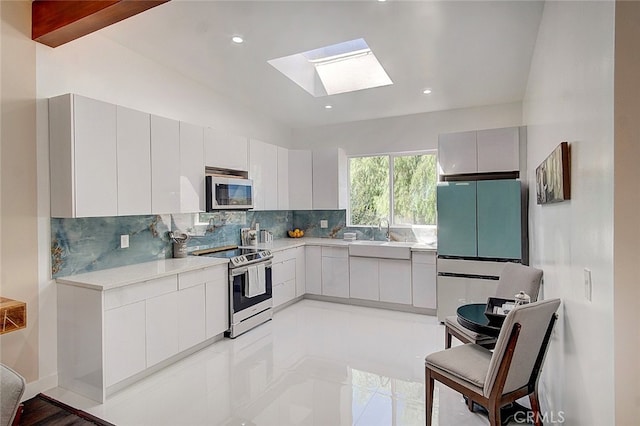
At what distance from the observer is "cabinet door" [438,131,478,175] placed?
167 inches

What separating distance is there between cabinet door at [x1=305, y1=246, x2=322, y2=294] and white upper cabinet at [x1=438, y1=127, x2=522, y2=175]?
215cm

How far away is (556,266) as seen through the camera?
2.18 m

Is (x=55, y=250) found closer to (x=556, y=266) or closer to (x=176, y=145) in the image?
(x=176, y=145)

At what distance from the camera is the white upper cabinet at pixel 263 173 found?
4684 mm

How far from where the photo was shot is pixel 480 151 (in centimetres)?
421

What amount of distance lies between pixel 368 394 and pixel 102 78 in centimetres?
357

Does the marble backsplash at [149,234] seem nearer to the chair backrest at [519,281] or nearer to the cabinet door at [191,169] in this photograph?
the cabinet door at [191,169]

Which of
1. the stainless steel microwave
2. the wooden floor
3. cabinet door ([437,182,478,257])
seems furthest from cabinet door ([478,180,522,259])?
the wooden floor

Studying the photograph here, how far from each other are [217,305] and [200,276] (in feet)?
1.35

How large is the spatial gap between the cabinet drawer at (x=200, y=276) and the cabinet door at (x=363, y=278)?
77.0 inches

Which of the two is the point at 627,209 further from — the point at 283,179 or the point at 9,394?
the point at 283,179

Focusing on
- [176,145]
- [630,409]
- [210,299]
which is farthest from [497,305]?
[176,145]

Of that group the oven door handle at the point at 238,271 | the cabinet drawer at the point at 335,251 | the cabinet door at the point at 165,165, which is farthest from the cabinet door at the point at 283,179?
the cabinet door at the point at 165,165

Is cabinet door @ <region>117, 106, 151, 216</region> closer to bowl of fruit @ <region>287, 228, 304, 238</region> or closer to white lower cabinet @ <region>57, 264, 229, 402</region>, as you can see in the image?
white lower cabinet @ <region>57, 264, 229, 402</region>
